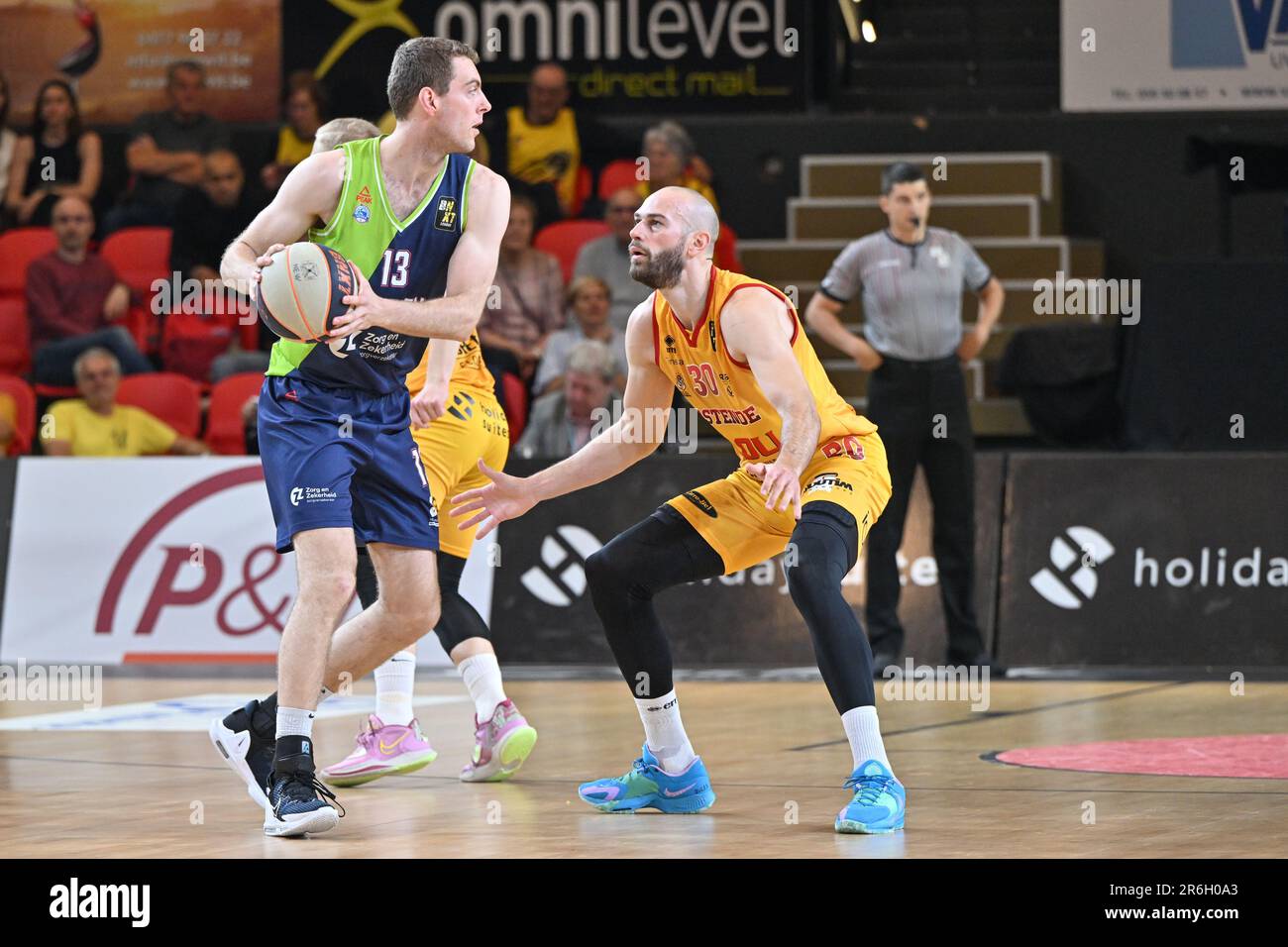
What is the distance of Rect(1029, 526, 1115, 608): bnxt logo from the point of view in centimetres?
1027

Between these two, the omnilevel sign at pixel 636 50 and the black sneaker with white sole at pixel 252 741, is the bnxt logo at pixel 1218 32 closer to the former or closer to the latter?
the omnilevel sign at pixel 636 50

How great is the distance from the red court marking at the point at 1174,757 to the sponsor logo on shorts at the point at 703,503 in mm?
1622

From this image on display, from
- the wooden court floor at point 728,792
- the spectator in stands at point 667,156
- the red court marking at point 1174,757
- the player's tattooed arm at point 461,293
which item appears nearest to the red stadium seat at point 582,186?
the spectator in stands at point 667,156

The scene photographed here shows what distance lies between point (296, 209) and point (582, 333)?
6.37 meters

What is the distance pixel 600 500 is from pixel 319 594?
17.3 feet

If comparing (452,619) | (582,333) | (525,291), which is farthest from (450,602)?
(525,291)

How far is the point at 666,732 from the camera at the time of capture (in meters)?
5.92

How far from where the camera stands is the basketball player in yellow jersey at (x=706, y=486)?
5680mm

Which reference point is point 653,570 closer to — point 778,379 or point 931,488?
point 778,379

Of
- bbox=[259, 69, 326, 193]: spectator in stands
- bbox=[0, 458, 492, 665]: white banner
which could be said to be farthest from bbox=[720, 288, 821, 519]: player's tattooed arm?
bbox=[259, 69, 326, 193]: spectator in stands

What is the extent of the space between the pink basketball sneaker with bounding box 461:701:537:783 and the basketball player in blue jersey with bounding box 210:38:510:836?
0.83 m

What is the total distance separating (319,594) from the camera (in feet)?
17.7

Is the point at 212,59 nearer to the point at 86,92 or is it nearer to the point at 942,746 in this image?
the point at 86,92
